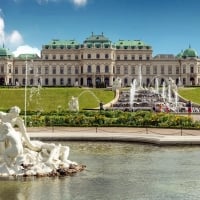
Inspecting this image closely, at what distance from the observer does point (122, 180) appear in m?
17.0

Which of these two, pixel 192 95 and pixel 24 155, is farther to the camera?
pixel 192 95

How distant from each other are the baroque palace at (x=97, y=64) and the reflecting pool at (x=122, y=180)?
105 meters

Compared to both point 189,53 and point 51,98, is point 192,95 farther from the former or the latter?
point 189,53

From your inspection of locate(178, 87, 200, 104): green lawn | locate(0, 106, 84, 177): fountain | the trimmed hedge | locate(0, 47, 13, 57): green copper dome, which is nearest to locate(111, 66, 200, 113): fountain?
locate(178, 87, 200, 104): green lawn

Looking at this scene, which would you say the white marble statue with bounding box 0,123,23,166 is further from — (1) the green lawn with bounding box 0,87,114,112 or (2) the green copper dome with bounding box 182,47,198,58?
(2) the green copper dome with bounding box 182,47,198,58

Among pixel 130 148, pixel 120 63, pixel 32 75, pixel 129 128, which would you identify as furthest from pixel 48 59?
pixel 130 148

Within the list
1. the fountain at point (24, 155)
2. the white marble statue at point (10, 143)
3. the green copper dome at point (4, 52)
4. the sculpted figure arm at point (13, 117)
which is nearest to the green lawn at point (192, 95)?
the fountain at point (24, 155)

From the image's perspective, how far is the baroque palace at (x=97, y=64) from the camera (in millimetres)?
127438

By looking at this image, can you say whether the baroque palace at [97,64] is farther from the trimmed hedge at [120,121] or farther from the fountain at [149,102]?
the trimmed hedge at [120,121]

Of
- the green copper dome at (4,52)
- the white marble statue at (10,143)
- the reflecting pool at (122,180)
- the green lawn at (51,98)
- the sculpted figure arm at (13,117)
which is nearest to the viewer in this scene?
the reflecting pool at (122,180)

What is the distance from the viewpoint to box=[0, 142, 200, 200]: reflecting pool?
15078mm

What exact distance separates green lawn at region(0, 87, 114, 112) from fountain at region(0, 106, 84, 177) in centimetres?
3800

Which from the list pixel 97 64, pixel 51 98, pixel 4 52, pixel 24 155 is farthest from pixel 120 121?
pixel 4 52

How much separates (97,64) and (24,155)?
11037 cm
